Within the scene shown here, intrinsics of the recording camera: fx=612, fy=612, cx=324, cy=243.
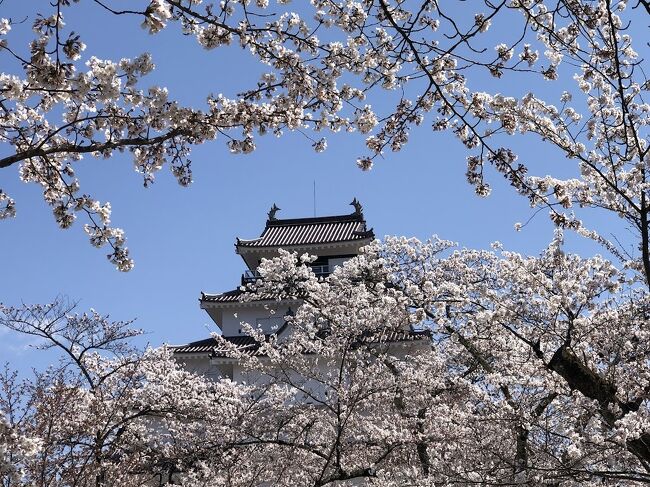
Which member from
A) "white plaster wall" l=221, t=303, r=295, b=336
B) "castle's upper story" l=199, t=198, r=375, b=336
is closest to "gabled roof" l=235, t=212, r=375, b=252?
"castle's upper story" l=199, t=198, r=375, b=336

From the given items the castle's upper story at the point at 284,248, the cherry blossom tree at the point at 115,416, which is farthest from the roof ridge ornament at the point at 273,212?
the cherry blossom tree at the point at 115,416

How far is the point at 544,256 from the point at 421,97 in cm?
784

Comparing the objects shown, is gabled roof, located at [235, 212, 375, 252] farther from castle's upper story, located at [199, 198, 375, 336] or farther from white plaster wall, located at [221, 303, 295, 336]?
white plaster wall, located at [221, 303, 295, 336]

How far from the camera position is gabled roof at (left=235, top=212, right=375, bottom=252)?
23844mm

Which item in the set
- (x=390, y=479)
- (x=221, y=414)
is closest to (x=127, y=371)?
(x=221, y=414)

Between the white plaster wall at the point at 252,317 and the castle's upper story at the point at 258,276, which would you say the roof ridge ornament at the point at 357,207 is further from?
the white plaster wall at the point at 252,317

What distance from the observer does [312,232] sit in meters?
25.2

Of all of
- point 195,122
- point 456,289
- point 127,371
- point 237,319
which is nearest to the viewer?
point 195,122

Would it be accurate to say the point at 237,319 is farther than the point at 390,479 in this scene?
Yes

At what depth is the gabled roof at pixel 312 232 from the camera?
23.8 metres

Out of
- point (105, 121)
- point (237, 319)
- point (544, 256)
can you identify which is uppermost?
point (237, 319)

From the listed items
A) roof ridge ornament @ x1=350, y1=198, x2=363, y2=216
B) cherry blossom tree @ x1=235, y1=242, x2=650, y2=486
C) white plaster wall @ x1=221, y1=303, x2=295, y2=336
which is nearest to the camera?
cherry blossom tree @ x1=235, y1=242, x2=650, y2=486

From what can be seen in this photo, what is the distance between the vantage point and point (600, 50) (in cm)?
418

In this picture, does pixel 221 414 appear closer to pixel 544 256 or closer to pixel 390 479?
pixel 390 479
